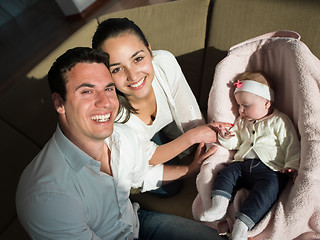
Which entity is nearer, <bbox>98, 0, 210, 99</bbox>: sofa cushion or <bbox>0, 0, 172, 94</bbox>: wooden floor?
<bbox>98, 0, 210, 99</bbox>: sofa cushion

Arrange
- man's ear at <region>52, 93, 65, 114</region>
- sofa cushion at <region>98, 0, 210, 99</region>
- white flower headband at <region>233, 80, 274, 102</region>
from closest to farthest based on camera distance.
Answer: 1. man's ear at <region>52, 93, 65, 114</region>
2. white flower headband at <region>233, 80, 274, 102</region>
3. sofa cushion at <region>98, 0, 210, 99</region>

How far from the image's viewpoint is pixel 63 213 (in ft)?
3.00

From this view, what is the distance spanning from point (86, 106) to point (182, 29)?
3.33 ft

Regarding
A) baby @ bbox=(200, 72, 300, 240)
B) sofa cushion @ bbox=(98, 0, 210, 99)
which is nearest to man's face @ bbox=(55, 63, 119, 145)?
baby @ bbox=(200, 72, 300, 240)

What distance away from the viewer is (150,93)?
142 centimetres

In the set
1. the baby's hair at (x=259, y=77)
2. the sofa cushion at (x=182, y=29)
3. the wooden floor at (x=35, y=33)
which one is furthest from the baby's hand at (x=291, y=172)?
the wooden floor at (x=35, y=33)

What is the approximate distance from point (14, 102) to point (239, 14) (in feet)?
4.59

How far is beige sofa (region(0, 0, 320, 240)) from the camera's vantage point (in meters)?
1.38

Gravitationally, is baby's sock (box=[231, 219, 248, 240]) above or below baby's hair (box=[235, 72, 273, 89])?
below

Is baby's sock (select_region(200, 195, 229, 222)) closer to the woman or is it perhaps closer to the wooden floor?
the woman

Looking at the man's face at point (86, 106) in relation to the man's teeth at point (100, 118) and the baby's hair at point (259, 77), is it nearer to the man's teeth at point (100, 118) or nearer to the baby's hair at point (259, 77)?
the man's teeth at point (100, 118)

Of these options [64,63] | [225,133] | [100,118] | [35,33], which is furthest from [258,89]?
[35,33]

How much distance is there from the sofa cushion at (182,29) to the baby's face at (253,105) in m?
0.51

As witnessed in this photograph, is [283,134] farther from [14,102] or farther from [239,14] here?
[14,102]
